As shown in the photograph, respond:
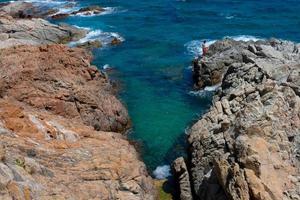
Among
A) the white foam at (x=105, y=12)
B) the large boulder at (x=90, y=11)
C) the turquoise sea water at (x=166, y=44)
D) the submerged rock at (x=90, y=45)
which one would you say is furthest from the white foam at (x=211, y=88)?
the large boulder at (x=90, y=11)

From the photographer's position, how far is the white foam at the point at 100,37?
2697 inches

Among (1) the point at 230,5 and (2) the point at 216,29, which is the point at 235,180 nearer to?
(2) the point at 216,29

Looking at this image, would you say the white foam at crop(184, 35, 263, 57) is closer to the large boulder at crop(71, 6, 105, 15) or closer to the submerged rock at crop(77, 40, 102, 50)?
the submerged rock at crop(77, 40, 102, 50)

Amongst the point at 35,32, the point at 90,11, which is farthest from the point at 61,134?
the point at 90,11

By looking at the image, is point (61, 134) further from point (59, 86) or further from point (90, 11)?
point (90, 11)

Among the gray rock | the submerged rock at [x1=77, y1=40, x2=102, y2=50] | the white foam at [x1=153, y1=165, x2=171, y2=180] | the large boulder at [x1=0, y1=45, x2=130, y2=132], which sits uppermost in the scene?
the large boulder at [x1=0, y1=45, x2=130, y2=132]

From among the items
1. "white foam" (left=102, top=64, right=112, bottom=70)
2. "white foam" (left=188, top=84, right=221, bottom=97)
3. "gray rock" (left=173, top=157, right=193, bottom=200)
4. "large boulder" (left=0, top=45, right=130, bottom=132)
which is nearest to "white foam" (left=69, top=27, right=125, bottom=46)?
"white foam" (left=102, top=64, right=112, bottom=70)

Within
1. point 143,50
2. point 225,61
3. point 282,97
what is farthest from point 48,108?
point 143,50

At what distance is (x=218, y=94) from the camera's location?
4203 centimetres

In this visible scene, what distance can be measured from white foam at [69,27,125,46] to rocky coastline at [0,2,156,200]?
18.3 m

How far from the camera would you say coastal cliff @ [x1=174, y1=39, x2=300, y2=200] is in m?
26.1

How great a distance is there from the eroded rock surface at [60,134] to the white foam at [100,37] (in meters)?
20.5

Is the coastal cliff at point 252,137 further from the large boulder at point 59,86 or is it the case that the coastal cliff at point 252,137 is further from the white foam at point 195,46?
the white foam at point 195,46

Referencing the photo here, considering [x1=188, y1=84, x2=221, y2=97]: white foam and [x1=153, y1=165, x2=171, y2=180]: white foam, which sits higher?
[x1=188, y1=84, x2=221, y2=97]: white foam
